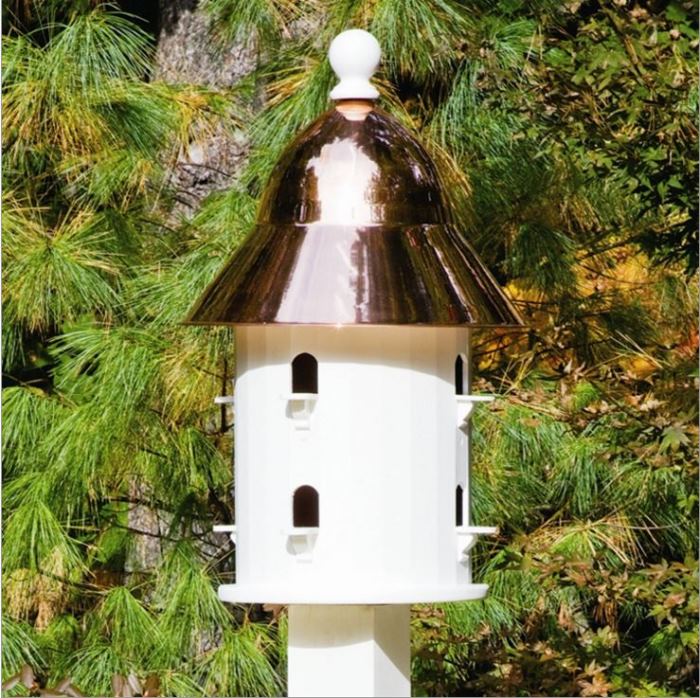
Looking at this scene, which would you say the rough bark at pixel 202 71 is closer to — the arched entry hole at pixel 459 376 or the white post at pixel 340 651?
the arched entry hole at pixel 459 376

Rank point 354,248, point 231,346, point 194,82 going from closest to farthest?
point 354,248
point 231,346
point 194,82

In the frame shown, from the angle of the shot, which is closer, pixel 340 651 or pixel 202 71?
A: pixel 340 651

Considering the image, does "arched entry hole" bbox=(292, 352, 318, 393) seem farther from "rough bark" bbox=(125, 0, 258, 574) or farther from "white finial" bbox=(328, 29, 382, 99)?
"rough bark" bbox=(125, 0, 258, 574)

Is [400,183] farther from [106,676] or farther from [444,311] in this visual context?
[106,676]

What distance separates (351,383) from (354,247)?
0.14m

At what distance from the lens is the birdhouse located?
1.65 meters

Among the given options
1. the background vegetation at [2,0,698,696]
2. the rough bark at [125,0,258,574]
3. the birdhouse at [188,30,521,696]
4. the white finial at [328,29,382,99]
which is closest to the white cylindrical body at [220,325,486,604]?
the birdhouse at [188,30,521,696]

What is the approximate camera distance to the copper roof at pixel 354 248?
1.64m

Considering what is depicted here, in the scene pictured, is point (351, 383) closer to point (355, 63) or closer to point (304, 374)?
point (304, 374)

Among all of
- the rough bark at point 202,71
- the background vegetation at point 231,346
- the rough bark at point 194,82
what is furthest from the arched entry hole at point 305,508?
the rough bark at point 202,71

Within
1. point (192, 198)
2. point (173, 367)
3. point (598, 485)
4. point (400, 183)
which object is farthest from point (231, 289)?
point (192, 198)

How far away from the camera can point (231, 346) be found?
2.81 metres

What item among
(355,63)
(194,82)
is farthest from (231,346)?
(355,63)

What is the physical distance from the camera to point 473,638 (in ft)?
9.18
